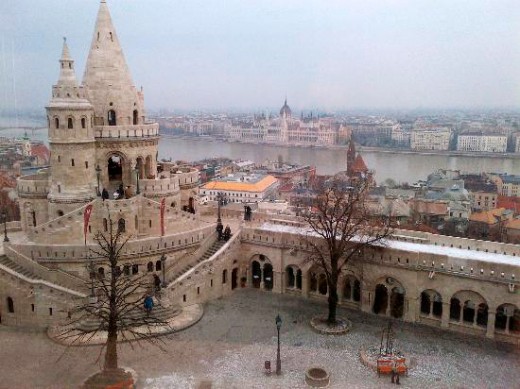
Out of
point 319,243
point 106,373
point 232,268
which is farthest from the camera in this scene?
point 232,268

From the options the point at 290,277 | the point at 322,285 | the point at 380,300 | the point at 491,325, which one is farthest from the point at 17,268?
the point at 491,325

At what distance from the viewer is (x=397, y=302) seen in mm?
17484

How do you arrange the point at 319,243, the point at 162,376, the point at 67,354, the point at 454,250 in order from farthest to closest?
the point at 319,243 → the point at 454,250 → the point at 67,354 → the point at 162,376

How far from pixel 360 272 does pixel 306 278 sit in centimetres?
227

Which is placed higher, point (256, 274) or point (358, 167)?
point (358, 167)

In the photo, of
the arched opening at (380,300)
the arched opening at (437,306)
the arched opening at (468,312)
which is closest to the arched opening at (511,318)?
the arched opening at (468,312)

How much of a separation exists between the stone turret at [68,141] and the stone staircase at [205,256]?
4602 mm

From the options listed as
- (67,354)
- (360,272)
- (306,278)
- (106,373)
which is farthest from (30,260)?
(360,272)

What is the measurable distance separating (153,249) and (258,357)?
6.37 m

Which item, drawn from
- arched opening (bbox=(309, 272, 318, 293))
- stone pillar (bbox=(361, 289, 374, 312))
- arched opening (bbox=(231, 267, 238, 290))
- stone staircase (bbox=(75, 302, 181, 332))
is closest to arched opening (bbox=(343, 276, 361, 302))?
stone pillar (bbox=(361, 289, 374, 312))

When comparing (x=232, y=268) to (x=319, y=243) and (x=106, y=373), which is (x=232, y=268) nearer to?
→ (x=319, y=243)

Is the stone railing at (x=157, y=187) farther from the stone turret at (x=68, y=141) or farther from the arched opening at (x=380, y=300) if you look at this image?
the arched opening at (x=380, y=300)

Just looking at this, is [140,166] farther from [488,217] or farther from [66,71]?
[488,217]

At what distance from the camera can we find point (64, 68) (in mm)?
19188
